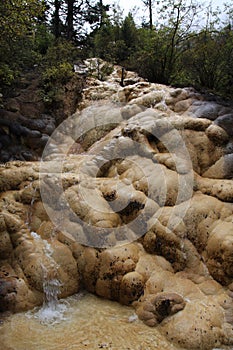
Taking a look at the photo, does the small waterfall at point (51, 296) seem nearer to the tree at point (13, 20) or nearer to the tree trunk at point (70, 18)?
the tree at point (13, 20)

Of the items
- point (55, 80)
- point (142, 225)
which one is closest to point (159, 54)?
point (55, 80)

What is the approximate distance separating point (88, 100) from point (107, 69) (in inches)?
113

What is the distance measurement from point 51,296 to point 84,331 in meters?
1.15

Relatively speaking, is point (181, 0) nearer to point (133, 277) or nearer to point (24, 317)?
point (133, 277)

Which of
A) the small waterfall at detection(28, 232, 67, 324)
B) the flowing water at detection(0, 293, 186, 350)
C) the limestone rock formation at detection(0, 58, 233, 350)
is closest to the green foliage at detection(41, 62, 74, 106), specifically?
the limestone rock formation at detection(0, 58, 233, 350)

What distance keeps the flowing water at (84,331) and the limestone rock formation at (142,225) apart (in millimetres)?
232

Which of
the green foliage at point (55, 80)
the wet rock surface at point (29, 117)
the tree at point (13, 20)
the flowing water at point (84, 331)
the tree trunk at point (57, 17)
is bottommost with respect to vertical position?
the flowing water at point (84, 331)

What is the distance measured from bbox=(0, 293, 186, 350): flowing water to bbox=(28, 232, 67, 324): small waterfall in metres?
Answer: 0.07

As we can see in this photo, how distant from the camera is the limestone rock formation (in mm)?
5727

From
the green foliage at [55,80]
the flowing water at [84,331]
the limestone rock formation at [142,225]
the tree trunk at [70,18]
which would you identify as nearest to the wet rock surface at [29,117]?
the green foliage at [55,80]

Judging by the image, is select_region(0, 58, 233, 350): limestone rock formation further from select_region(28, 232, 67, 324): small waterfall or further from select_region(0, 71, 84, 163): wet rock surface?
select_region(0, 71, 84, 163): wet rock surface

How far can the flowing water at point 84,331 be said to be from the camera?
491 cm

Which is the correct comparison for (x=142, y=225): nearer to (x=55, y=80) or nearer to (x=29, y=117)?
(x=29, y=117)

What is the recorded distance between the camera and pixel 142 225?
6.75 meters
